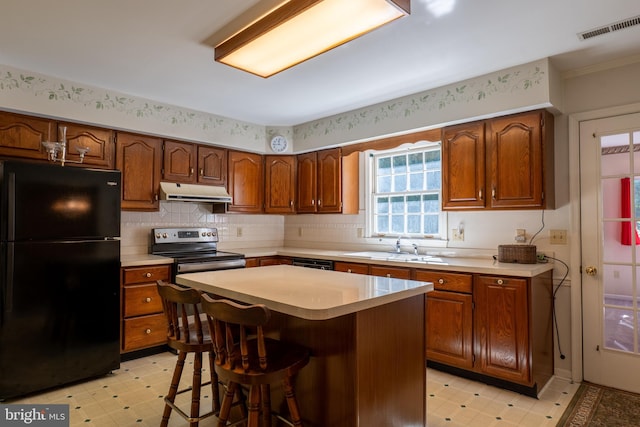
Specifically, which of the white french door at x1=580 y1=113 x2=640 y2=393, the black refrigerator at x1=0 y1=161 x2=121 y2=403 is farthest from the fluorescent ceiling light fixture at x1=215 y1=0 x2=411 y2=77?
the white french door at x1=580 y1=113 x2=640 y2=393

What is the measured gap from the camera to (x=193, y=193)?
390 centimetres

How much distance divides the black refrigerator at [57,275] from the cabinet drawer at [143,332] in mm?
224

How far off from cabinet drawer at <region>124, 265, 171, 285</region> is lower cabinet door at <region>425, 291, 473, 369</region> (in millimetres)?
2343

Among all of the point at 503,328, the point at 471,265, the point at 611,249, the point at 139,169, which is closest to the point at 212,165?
the point at 139,169

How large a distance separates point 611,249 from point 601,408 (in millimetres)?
1118

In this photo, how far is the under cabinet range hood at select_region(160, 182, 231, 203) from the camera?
12.2ft

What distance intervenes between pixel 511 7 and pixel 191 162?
10.4ft

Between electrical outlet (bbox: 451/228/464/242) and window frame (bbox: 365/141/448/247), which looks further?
window frame (bbox: 365/141/448/247)

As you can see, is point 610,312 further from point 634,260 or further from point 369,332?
point 369,332

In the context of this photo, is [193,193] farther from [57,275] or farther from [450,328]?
[450,328]

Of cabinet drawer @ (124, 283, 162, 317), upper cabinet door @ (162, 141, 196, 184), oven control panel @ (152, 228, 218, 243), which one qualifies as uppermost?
upper cabinet door @ (162, 141, 196, 184)

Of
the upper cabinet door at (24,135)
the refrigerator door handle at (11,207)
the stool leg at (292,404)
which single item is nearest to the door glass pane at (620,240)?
the stool leg at (292,404)

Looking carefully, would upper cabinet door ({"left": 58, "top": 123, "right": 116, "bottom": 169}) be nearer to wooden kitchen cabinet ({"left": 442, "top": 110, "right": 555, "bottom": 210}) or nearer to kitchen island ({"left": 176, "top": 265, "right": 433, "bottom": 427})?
kitchen island ({"left": 176, "top": 265, "right": 433, "bottom": 427})

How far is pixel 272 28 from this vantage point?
83.2 inches
